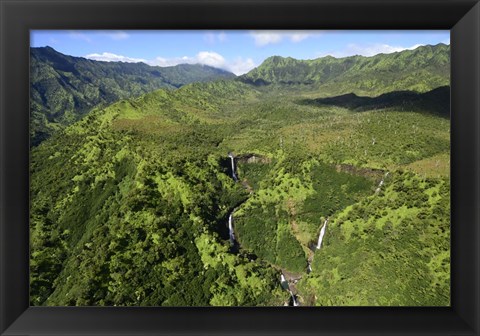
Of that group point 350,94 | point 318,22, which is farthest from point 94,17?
point 350,94

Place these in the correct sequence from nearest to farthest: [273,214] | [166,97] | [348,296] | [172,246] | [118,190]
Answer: [348,296] → [172,246] → [118,190] → [273,214] → [166,97]

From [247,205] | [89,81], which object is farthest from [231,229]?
[89,81]

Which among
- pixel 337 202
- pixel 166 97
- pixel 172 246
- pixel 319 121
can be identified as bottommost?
pixel 172 246

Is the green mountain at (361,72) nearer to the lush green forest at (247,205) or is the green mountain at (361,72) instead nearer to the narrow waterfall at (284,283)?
the lush green forest at (247,205)

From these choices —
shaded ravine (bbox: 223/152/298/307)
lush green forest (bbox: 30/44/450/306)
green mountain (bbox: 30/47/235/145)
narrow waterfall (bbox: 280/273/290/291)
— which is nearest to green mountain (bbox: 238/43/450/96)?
lush green forest (bbox: 30/44/450/306)

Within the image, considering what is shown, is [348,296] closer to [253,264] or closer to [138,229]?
[253,264]

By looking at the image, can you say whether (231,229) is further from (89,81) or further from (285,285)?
(89,81)
